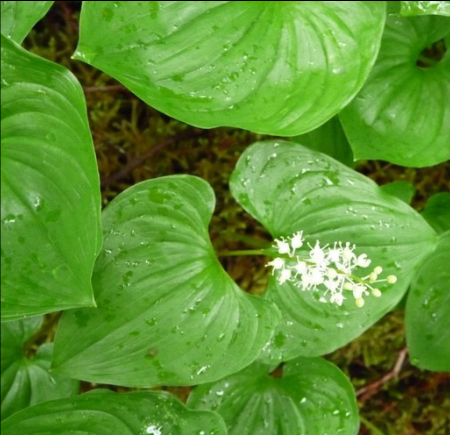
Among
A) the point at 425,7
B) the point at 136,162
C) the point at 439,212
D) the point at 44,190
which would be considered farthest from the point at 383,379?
the point at 44,190

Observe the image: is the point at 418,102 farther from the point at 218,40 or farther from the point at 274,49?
the point at 218,40

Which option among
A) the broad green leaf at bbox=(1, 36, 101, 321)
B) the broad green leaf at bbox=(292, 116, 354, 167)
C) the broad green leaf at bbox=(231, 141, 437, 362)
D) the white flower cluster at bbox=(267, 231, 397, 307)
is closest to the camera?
the broad green leaf at bbox=(1, 36, 101, 321)

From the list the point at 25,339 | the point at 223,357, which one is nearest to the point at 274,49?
the point at 223,357

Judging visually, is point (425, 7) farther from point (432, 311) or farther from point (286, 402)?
point (286, 402)

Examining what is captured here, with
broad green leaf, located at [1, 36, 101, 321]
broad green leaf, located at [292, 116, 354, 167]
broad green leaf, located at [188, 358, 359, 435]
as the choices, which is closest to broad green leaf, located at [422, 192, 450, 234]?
broad green leaf, located at [292, 116, 354, 167]

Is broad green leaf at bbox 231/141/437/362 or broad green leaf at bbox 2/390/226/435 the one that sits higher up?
broad green leaf at bbox 231/141/437/362

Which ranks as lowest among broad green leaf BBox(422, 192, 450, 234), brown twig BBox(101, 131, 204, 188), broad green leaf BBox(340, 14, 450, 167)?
brown twig BBox(101, 131, 204, 188)

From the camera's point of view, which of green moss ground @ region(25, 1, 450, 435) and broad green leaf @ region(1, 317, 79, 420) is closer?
broad green leaf @ region(1, 317, 79, 420)

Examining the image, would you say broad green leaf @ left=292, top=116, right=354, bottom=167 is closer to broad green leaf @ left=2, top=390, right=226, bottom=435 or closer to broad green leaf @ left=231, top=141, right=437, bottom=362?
broad green leaf @ left=231, top=141, right=437, bottom=362
